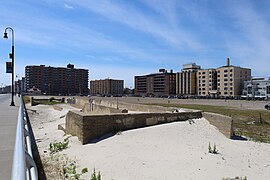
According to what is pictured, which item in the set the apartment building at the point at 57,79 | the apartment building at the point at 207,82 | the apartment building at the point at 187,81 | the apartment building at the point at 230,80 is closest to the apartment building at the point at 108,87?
the apartment building at the point at 57,79

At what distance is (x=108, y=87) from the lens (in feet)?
571

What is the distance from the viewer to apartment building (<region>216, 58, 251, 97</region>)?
11296 cm

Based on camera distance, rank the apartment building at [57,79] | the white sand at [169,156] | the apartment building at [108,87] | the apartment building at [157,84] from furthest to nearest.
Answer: the apartment building at [108,87]
the apartment building at [57,79]
the apartment building at [157,84]
the white sand at [169,156]

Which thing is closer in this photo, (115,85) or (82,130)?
(82,130)

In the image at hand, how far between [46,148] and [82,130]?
2.45m

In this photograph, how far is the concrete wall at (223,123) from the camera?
14852 mm

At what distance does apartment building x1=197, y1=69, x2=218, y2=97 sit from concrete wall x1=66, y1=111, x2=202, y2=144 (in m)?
109

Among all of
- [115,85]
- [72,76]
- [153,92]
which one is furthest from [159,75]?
[72,76]

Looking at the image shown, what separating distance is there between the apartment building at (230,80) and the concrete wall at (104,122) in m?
105

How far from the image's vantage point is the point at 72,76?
518ft

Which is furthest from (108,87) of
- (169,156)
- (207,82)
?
(169,156)

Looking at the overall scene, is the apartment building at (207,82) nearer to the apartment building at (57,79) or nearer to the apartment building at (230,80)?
the apartment building at (230,80)

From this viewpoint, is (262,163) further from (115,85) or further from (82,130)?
(115,85)

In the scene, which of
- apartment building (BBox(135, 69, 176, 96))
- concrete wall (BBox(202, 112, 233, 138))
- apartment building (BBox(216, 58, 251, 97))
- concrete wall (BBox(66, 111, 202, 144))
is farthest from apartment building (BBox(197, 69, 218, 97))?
concrete wall (BBox(66, 111, 202, 144))
